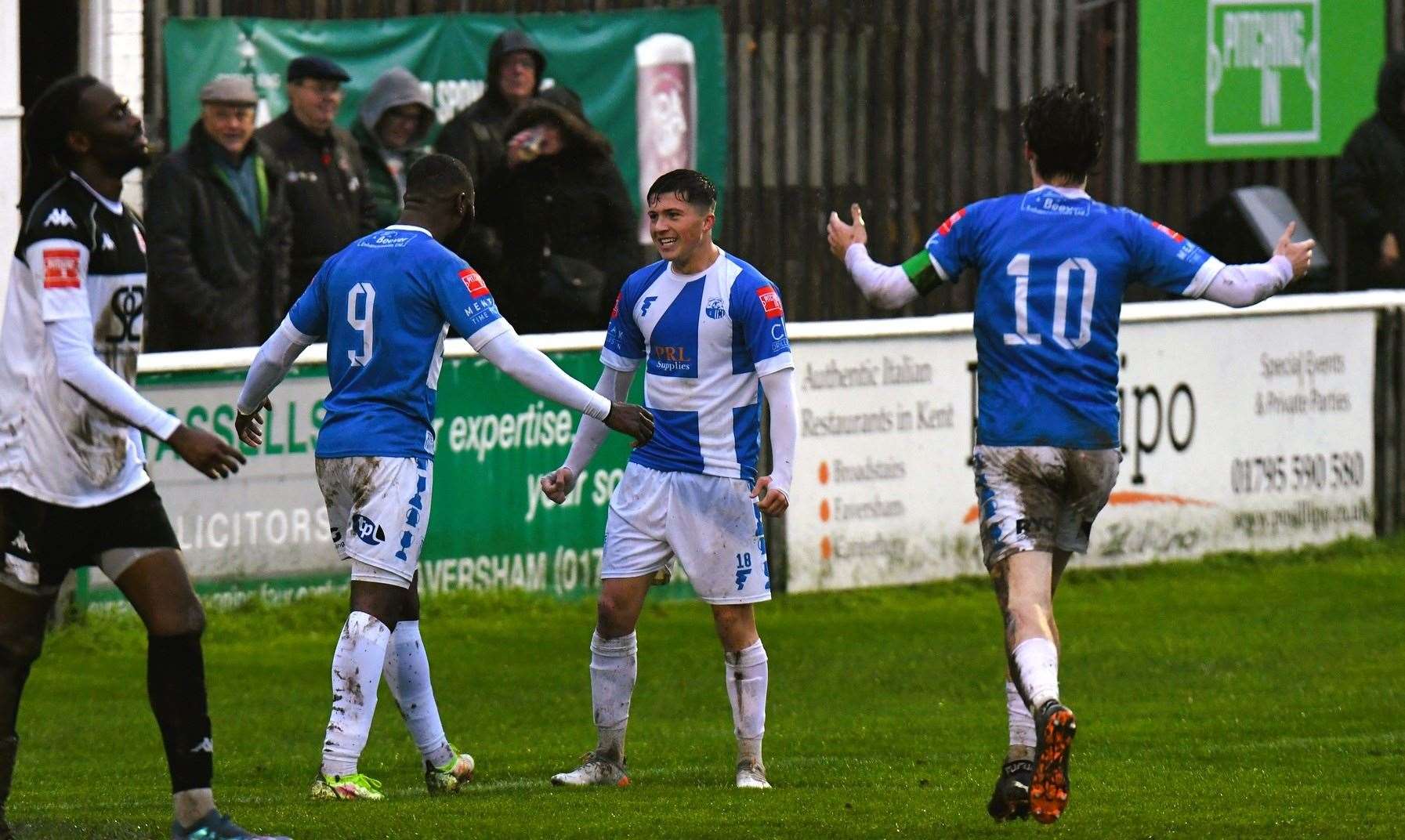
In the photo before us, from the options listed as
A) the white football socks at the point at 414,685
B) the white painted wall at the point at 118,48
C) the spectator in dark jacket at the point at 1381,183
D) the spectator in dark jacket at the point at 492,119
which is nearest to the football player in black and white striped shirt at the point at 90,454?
the white football socks at the point at 414,685

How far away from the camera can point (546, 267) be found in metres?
14.0

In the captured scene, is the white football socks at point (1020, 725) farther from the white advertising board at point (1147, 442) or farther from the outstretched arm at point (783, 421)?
the white advertising board at point (1147, 442)

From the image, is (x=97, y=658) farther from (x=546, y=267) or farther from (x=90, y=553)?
(x=90, y=553)

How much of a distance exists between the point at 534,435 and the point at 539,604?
2.99ft

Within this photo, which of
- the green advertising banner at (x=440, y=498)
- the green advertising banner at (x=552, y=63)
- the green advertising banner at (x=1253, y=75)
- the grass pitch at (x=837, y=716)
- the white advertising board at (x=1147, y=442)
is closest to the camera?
the grass pitch at (x=837, y=716)

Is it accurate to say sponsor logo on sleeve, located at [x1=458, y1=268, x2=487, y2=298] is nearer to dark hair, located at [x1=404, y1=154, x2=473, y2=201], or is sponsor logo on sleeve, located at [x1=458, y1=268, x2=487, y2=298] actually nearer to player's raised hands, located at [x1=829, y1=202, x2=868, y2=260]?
dark hair, located at [x1=404, y1=154, x2=473, y2=201]

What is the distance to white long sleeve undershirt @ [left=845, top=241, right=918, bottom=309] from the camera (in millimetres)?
7133

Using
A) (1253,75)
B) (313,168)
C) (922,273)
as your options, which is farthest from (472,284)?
(1253,75)

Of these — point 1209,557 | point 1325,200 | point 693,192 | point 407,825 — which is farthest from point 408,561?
point 1325,200

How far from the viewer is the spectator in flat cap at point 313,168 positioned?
43.4 feet

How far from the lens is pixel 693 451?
811 cm

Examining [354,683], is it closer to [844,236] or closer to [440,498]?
[844,236]

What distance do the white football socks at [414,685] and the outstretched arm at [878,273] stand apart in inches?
73.8

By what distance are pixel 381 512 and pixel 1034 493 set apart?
1983 mm
